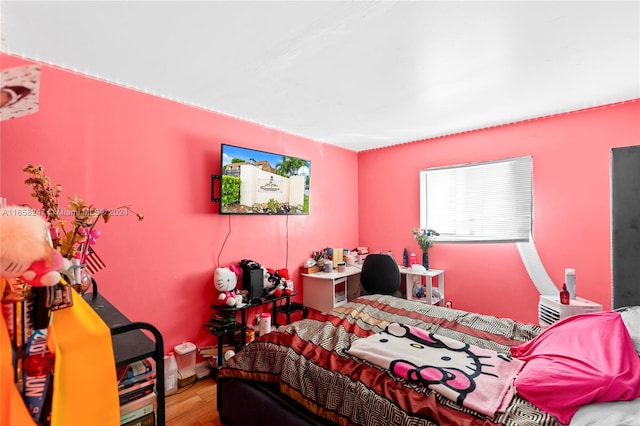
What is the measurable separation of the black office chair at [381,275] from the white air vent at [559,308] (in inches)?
52.9

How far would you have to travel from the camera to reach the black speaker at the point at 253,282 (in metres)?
2.89

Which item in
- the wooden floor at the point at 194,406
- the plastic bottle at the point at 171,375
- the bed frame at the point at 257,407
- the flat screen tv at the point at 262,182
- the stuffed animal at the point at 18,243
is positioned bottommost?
the wooden floor at the point at 194,406

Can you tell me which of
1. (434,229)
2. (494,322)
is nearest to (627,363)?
(494,322)

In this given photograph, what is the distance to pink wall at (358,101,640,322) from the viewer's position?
9.02ft

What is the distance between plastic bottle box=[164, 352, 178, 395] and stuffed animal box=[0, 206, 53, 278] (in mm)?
2130

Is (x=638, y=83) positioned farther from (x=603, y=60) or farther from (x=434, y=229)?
(x=434, y=229)

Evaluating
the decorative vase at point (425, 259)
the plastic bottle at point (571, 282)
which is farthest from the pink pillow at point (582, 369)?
the decorative vase at point (425, 259)

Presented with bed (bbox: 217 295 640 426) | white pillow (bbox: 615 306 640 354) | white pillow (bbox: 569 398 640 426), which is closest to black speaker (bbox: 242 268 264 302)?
bed (bbox: 217 295 640 426)

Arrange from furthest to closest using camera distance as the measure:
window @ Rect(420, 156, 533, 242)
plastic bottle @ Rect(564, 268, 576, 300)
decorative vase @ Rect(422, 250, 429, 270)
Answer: decorative vase @ Rect(422, 250, 429, 270), window @ Rect(420, 156, 533, 242), plastic bottle @ Rect(564, 268, 576, 300)

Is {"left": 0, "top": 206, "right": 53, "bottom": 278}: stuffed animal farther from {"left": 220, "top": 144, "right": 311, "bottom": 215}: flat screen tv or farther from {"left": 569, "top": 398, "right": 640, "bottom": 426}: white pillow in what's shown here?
{"left": 220, "top": 144, "right": 311, "bottom": 215}: flat screen tv

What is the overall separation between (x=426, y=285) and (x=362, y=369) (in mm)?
2267

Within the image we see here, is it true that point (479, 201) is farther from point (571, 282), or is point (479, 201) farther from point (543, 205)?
point (571, 282)

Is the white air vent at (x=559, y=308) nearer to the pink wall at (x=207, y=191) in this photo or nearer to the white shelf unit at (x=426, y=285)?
the pink wall at (x=207, y=191)

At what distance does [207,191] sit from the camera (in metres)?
2.81
